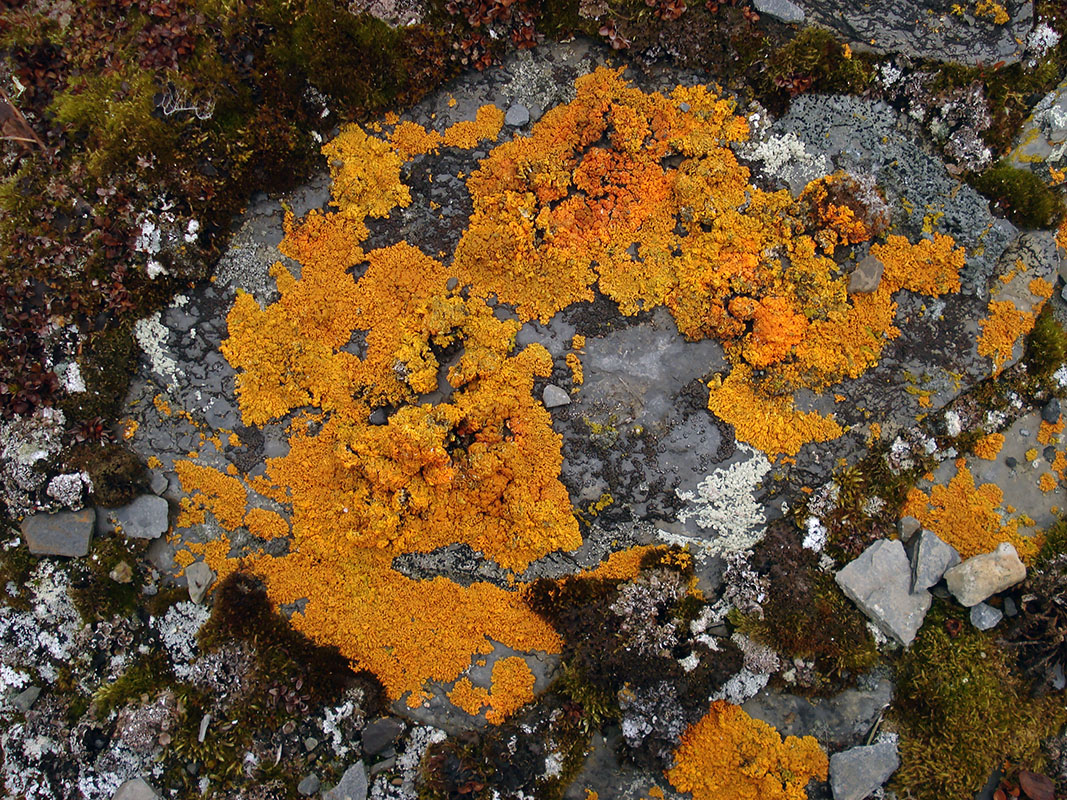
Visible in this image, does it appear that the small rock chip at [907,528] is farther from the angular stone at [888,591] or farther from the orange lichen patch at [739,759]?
the orange lichen patch at [739,759]

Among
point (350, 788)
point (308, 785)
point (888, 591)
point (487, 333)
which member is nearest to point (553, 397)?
point (487, 333)

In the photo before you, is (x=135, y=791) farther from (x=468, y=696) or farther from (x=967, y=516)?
(x=967, y=516)

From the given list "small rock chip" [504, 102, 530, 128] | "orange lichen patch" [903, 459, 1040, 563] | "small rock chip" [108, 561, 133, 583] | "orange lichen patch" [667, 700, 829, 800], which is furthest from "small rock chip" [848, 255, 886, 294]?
"small rock chip" [108, 561, 133, 583]

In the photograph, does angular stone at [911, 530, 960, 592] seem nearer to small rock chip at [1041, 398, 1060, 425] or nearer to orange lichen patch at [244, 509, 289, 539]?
small rock chip at [1041, 398, 1060, 425]

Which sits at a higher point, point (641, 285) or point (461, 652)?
point (641, 285)

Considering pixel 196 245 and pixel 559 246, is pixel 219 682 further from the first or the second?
pixel 559 246

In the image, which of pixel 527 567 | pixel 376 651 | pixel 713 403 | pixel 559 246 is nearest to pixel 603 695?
pixel 527 567
